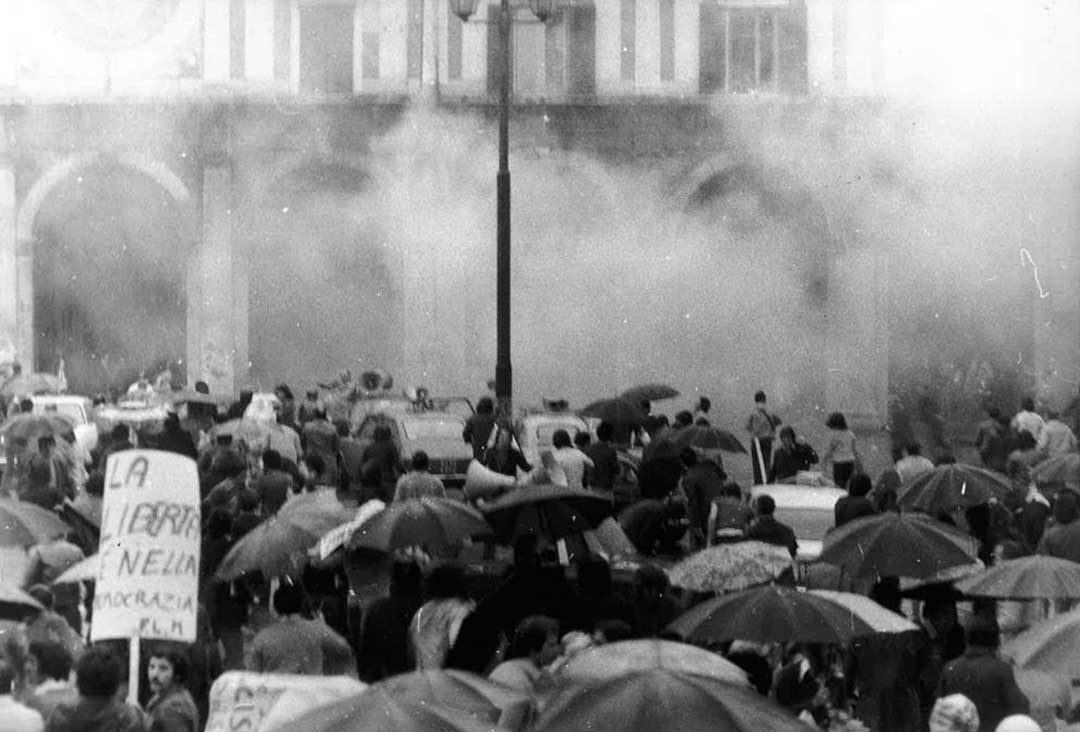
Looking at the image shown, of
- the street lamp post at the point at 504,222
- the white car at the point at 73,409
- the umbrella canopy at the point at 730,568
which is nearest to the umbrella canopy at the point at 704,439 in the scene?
the street lamp post at the point at 504,222

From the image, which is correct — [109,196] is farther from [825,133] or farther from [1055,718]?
[1055,718]

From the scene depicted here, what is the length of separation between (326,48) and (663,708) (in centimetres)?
2347

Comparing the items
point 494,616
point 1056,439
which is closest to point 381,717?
point 494,616

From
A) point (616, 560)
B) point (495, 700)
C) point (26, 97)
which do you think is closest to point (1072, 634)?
point (495, 700)

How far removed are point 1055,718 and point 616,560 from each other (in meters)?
4.53

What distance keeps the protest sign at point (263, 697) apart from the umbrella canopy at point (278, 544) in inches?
114

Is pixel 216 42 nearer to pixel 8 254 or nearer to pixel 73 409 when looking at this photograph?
pixel 8 254

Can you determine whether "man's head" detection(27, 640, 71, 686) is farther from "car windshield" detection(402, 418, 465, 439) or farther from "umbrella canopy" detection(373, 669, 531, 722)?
"car windshield" detection(402, 418, 465, 439)

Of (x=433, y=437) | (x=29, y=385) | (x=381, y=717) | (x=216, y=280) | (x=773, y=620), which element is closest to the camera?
(x=381, y=717)

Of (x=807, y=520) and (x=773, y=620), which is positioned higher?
(x=773, y=620)

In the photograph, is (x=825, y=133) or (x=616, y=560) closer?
(x=616, y=560)

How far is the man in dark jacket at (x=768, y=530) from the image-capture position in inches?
487

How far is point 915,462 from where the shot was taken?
15.9 meters

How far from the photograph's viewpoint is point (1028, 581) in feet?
32.7
